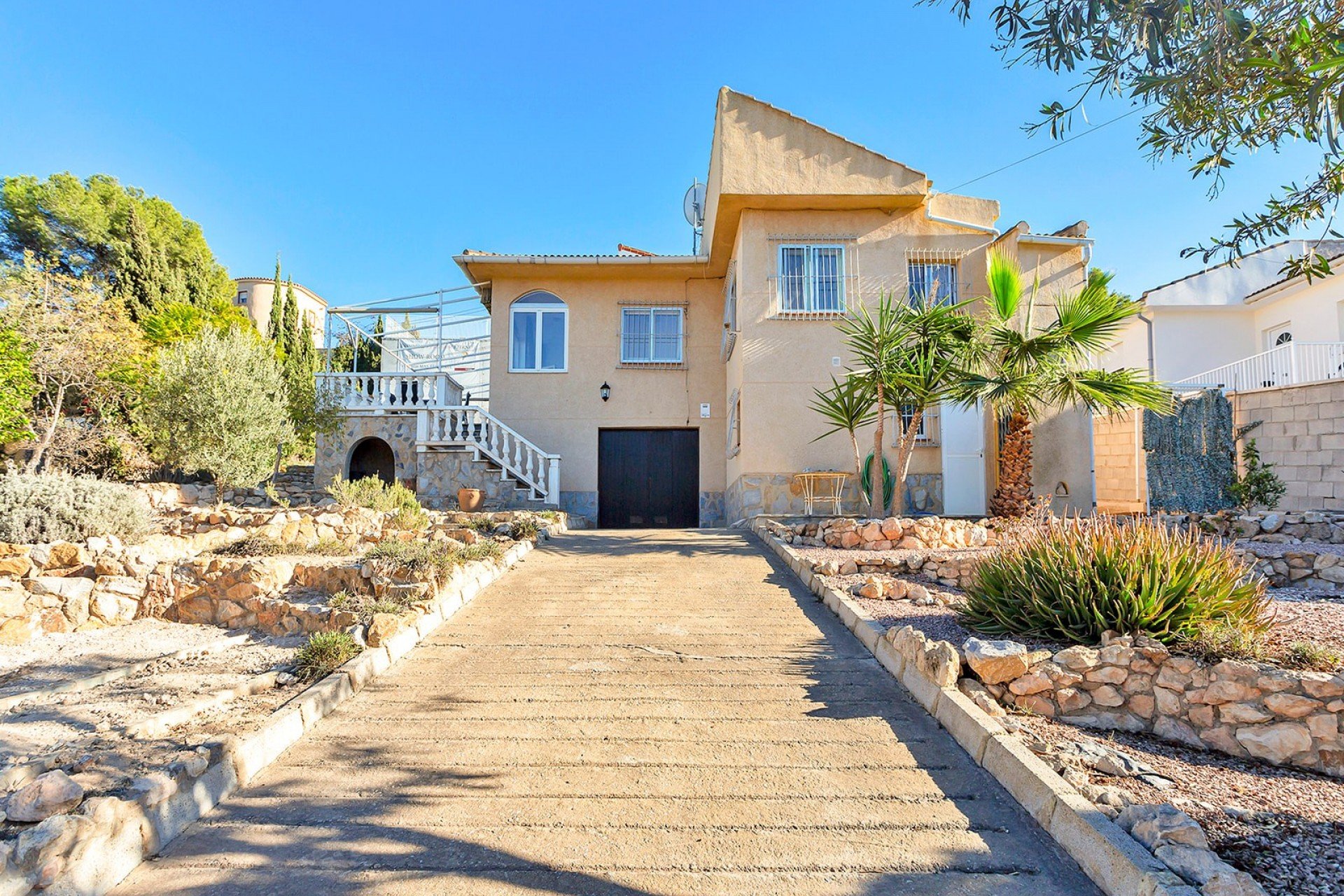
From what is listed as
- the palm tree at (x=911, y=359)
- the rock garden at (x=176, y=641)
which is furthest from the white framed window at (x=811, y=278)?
the rock garden at (x=176, y=641)

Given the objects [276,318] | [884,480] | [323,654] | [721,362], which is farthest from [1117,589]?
[276,318]

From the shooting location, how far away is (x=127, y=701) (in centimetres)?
451

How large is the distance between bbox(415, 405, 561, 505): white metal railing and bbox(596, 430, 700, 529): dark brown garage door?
3.77 feet

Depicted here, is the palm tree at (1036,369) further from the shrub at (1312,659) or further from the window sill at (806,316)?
the shrub at (1312,659)

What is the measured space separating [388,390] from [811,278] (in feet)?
30.3

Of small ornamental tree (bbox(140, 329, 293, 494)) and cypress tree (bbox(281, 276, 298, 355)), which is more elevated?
cypress tree (bbox(281, 276, 298, 355))

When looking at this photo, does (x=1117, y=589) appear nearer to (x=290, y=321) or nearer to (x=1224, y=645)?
(x=1224, y=645)

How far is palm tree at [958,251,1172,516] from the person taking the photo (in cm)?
891

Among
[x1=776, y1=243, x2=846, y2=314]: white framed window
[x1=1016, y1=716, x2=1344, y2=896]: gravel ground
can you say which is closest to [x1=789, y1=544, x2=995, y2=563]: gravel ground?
[x1=1016, y1=716, x2=1344, y2=896]: gravel ground

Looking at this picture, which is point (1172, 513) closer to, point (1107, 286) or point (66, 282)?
point (1107, 286)

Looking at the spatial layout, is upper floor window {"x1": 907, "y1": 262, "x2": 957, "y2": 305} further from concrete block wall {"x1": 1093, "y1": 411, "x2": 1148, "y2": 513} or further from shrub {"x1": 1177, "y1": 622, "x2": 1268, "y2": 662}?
shrub {"x1": 1177, "y1": 622, "x2": 1268, "y2": 662}

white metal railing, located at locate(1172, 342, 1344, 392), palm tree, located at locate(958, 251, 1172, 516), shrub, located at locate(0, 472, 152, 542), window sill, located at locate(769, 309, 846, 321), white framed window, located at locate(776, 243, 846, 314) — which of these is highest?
white framed window, located at locate(776, 243, 846, 314)

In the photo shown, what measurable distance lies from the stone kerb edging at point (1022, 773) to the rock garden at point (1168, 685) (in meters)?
0.04

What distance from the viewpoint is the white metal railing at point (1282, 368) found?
1423cm
